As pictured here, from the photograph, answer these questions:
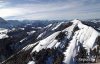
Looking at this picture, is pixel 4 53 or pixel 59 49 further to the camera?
pixel 4 53

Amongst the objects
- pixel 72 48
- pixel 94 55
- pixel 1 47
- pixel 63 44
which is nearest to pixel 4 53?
pixel 1 47

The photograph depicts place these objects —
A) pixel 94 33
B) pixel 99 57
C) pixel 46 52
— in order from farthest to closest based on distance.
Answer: pixel 94 33 < pixel 46 52 < pixel 99 57

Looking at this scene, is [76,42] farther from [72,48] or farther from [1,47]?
[1,47]

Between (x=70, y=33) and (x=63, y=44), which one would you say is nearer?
(x=63, y=44)

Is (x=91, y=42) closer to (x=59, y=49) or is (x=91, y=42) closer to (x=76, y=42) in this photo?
(x=76, y=42)

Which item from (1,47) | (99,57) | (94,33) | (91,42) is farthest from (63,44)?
(1,47)

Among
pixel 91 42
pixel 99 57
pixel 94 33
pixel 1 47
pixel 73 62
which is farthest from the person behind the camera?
pixel 1 47

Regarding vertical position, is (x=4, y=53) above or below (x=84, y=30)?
below

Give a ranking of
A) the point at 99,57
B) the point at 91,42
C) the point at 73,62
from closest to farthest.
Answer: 1. the point at 73,62
2. the point at 99,57
3. the point at 91,42

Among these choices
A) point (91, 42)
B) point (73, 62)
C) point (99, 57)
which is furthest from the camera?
point (91, 42)
